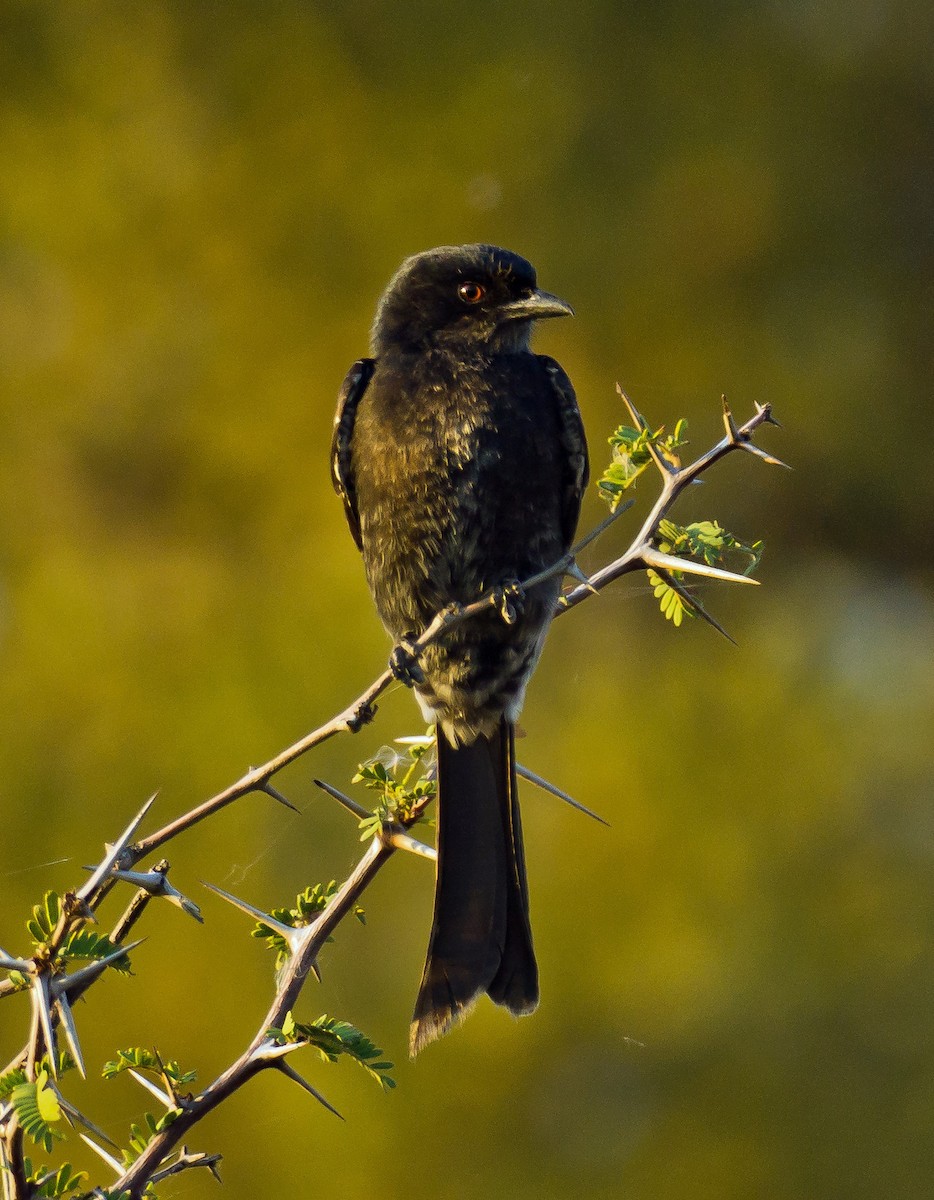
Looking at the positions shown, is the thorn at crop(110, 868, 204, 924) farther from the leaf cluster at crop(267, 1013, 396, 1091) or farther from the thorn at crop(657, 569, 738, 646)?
the thorn at crop(657, 569, 738, 646)

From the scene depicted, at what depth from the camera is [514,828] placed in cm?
347

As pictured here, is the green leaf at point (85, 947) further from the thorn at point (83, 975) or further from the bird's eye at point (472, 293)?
the bird's eye at point (472, 293)

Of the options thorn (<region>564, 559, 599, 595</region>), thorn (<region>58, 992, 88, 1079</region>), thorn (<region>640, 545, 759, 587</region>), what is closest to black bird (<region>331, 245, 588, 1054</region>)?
thorn (<region>564, 559, 599, 595</region>)

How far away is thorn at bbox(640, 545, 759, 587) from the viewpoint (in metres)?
2.30

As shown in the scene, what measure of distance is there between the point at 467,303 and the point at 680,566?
1.83 meters

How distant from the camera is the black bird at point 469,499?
3.56 m

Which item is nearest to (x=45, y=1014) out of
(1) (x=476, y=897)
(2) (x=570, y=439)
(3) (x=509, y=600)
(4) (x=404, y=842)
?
(4) (x=404, y=842)

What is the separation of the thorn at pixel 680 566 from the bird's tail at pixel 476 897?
41.0 inches

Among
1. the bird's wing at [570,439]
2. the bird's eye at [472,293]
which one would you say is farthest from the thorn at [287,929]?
the bird's eye at [472,293]

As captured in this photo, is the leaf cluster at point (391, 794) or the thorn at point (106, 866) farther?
the leaf cluster at point (391, 794)

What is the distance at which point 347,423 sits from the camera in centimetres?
398

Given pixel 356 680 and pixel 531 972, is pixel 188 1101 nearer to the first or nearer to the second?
pixel 531 972

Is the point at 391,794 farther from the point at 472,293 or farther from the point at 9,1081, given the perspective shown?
the point at 472,293

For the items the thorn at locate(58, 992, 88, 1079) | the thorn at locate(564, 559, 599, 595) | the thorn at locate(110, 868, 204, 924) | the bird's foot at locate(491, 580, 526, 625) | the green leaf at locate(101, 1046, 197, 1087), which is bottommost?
the green leaf at locate(101, 1046, 197, 1087)
